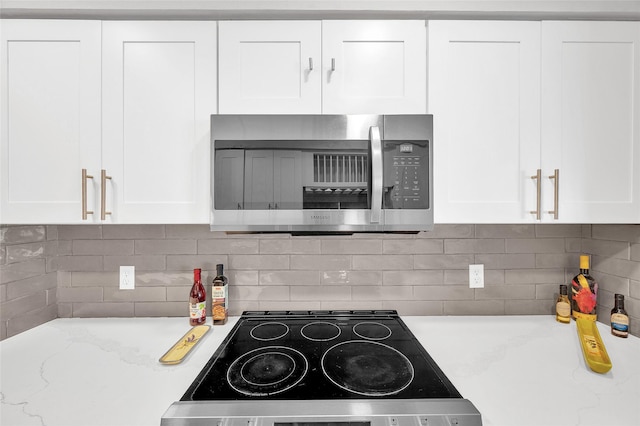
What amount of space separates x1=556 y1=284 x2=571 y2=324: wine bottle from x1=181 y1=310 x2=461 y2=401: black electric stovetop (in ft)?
2.60

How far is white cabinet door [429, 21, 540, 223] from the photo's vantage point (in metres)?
1.17

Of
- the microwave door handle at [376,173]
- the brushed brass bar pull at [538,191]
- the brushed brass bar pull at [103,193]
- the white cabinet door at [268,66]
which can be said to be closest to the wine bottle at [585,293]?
the brushed brass bar pull at [538,191]

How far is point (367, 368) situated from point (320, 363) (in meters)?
0.16

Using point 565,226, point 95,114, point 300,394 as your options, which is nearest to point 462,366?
point 300,394

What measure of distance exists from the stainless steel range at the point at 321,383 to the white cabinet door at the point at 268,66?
0.94 metres

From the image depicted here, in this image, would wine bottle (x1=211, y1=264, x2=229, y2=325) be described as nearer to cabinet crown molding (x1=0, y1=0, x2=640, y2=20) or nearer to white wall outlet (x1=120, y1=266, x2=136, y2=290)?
white wall outlet (x1=120, y1=266, x2=136, y2=290)

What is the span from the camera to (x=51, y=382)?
3.13ft

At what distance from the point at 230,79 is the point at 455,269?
139 centimetres

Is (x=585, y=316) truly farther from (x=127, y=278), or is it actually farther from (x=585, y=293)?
(x=127, y=278)

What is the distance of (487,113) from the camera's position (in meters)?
1.17

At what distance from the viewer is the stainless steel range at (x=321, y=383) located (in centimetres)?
78

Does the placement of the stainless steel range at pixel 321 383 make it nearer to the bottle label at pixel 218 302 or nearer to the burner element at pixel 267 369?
the burner element at pixel 267 369

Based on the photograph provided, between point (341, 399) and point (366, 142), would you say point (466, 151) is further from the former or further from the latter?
point (341, 399)

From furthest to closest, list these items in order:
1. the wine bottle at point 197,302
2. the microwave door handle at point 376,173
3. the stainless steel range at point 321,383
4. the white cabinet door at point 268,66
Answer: the wine bottle at point 197,302 < the white cabinet door at point 268,66 < the microwave door handle at point 376,173 < the stainless steel range at point 321,383
